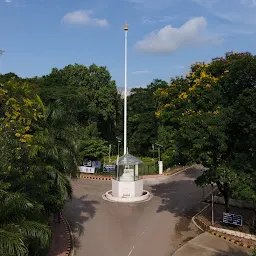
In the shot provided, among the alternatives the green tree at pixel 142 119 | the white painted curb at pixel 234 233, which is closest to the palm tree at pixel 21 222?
the white painted curb at pixel 234 233

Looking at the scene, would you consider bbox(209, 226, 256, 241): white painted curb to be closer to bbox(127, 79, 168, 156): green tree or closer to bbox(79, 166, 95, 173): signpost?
bbox(79, 166, 95, 173): signpost

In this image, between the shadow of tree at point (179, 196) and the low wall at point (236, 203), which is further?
the shadow of tree at point (179, 196)

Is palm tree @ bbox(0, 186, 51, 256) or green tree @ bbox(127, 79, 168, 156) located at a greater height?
green tree @ bbox(127, 79, 168, 156)

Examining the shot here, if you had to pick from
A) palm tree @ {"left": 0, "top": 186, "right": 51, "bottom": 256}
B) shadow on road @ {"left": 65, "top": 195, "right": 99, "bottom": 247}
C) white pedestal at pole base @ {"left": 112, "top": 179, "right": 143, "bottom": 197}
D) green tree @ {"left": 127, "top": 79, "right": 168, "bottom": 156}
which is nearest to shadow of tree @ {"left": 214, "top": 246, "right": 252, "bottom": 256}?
shadow on road @ {"left": 65, "top": 195, "right": 99, "bottom": 247}

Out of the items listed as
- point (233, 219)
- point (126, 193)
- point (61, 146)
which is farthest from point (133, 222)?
point (61, 146)

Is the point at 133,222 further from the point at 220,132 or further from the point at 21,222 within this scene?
the point at 21,222

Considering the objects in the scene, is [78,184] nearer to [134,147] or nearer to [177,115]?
[177,115]

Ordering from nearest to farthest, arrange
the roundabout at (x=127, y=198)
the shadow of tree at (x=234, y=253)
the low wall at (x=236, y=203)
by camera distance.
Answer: the shadow of tree at (x=234, y=253)
the low wall at (x=236, y=203)
the roundabout at (x=127, y=198)

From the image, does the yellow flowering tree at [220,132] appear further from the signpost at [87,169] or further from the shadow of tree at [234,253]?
the signpost at [87,169]

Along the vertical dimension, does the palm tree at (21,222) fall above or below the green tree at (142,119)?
below
